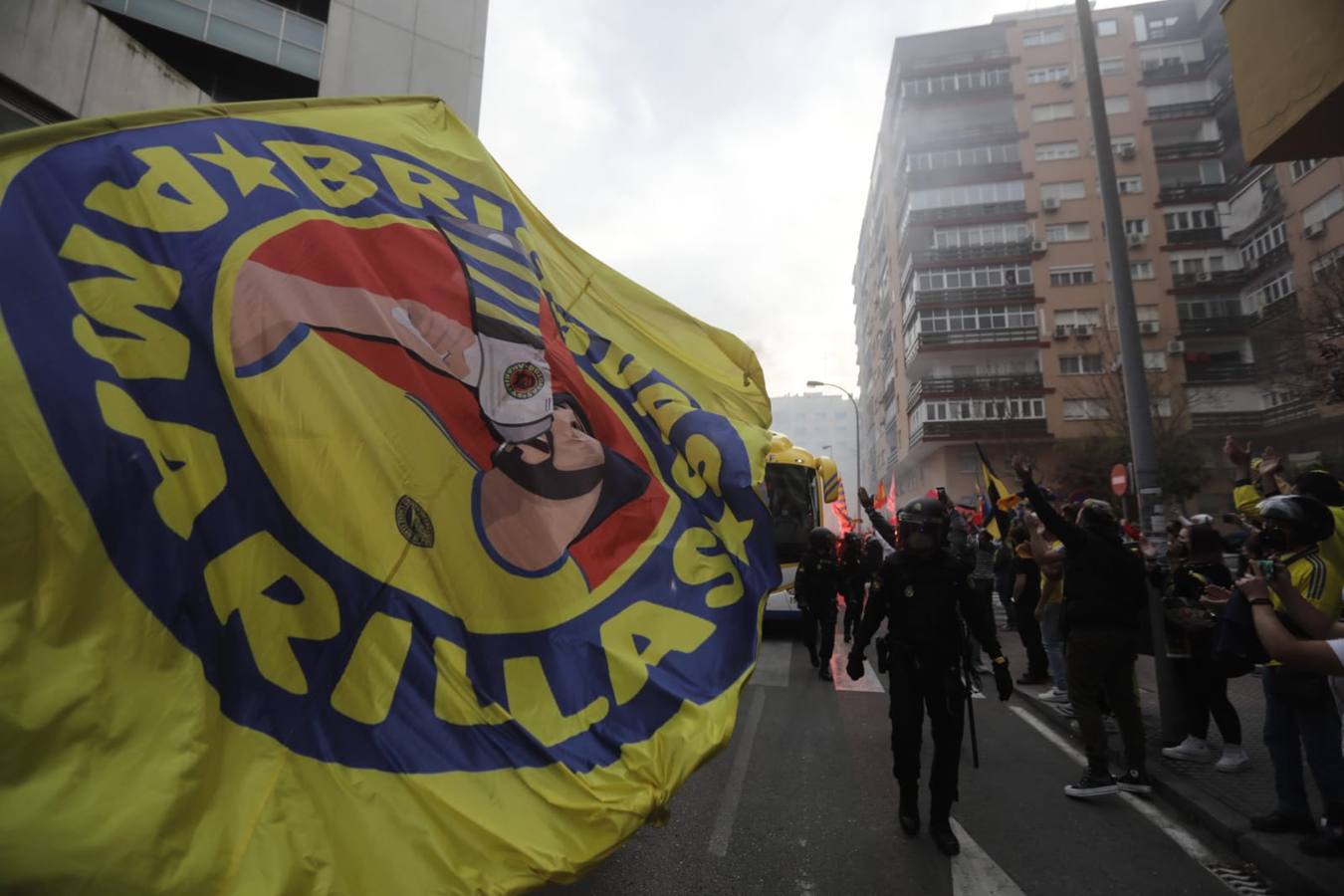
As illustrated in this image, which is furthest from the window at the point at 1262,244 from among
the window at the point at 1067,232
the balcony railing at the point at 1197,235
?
the window at the point at 1067,232

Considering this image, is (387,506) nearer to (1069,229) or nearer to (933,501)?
(933,501)

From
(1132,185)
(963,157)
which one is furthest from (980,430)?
(963,157)

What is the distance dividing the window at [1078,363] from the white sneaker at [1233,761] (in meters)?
37.5

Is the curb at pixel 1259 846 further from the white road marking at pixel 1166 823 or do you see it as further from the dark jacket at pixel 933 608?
the dark jacket at pixel 933 608

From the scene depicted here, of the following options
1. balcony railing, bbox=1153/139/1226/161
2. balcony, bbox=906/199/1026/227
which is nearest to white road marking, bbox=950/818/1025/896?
balcony, bbox=906/199/1026/227

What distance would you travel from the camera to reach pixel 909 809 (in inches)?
166

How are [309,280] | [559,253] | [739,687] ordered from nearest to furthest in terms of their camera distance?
1. [309,280]
2. [739,687]
3. [559,253]

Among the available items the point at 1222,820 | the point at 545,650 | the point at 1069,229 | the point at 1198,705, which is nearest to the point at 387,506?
the point at 545,650

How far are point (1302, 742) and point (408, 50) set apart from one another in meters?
25.0

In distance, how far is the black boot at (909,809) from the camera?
4.14 metres

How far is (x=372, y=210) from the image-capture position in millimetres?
2973

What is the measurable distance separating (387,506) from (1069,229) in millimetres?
45475

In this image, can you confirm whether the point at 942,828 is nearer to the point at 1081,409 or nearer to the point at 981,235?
the point at 1081,409

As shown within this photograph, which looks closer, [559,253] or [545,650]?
[545,650]
